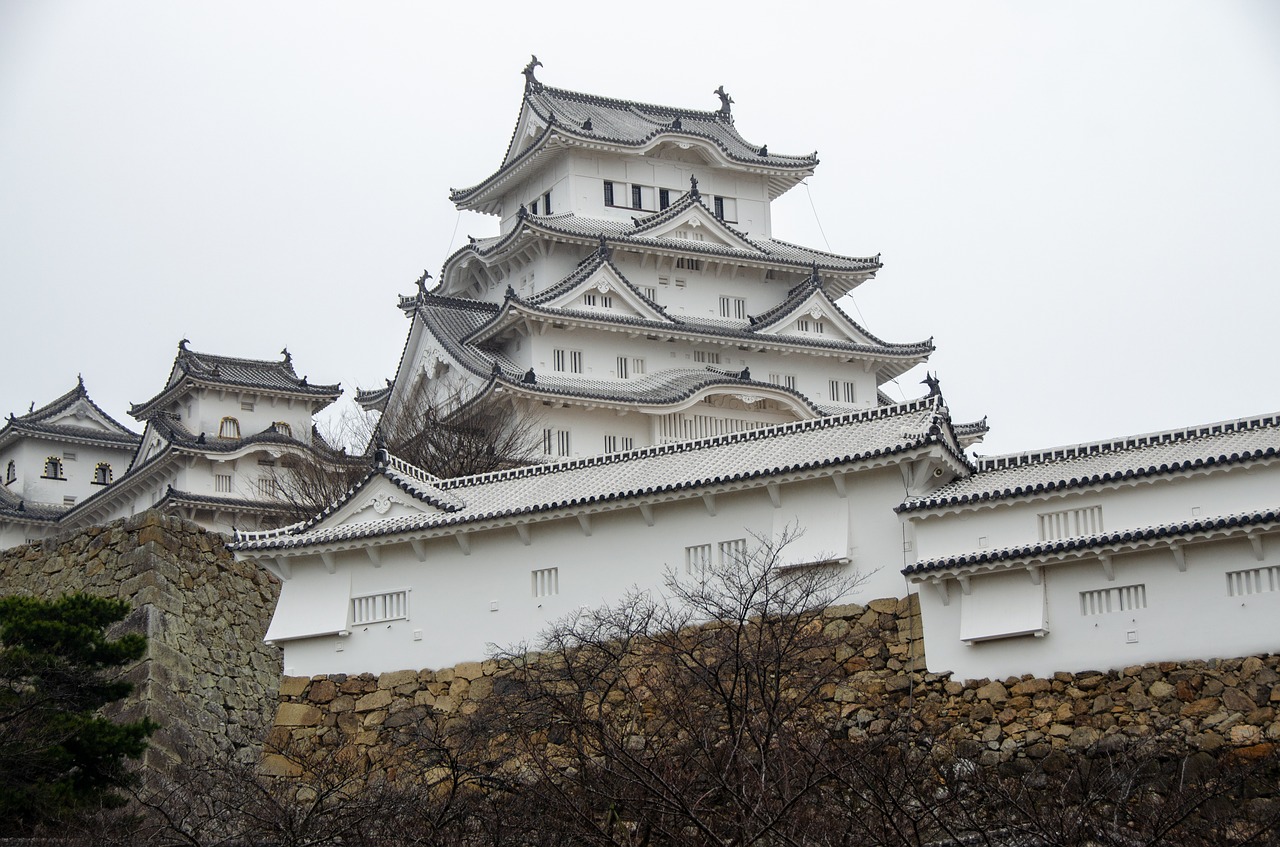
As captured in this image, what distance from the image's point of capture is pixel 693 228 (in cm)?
3738

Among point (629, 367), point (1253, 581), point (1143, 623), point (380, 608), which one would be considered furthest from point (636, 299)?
point (1253, 581)

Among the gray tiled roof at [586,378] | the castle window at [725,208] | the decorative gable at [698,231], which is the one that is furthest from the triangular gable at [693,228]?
the gray tiled roof at [586,378]

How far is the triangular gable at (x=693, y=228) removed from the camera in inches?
1449

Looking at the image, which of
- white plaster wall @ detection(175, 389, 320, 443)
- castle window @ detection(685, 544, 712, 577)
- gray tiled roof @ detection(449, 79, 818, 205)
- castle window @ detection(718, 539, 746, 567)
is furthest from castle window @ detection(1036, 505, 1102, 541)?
white plaster wall @ detection(175, 389, 320, 443)

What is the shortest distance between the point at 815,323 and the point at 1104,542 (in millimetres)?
19293

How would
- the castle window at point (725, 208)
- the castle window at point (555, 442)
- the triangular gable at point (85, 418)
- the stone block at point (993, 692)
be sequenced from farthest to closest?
the triangular gable at point (85, 418)
the castle window at point (725, 208)
the castle window at point (555, 442)
the stone block at point (993, 692)

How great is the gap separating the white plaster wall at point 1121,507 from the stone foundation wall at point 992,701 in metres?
0.88

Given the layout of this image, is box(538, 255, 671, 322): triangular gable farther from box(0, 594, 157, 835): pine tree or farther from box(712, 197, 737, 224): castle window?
box(0, 594, 157, 835): pine tree

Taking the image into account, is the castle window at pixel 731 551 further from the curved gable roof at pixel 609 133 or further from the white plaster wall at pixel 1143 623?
the curved gable roof at pixel 609 133

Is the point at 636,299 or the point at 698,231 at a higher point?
the point at 698,231

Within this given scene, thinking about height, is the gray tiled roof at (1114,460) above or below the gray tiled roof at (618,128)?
below

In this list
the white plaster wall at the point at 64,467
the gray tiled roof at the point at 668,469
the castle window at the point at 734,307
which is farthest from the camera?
the white plaster wall at the point at 64,467

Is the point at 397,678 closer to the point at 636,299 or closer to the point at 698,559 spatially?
the point at 698,559

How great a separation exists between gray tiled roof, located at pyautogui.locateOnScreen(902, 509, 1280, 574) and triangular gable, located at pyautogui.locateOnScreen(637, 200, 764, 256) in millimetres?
18721
